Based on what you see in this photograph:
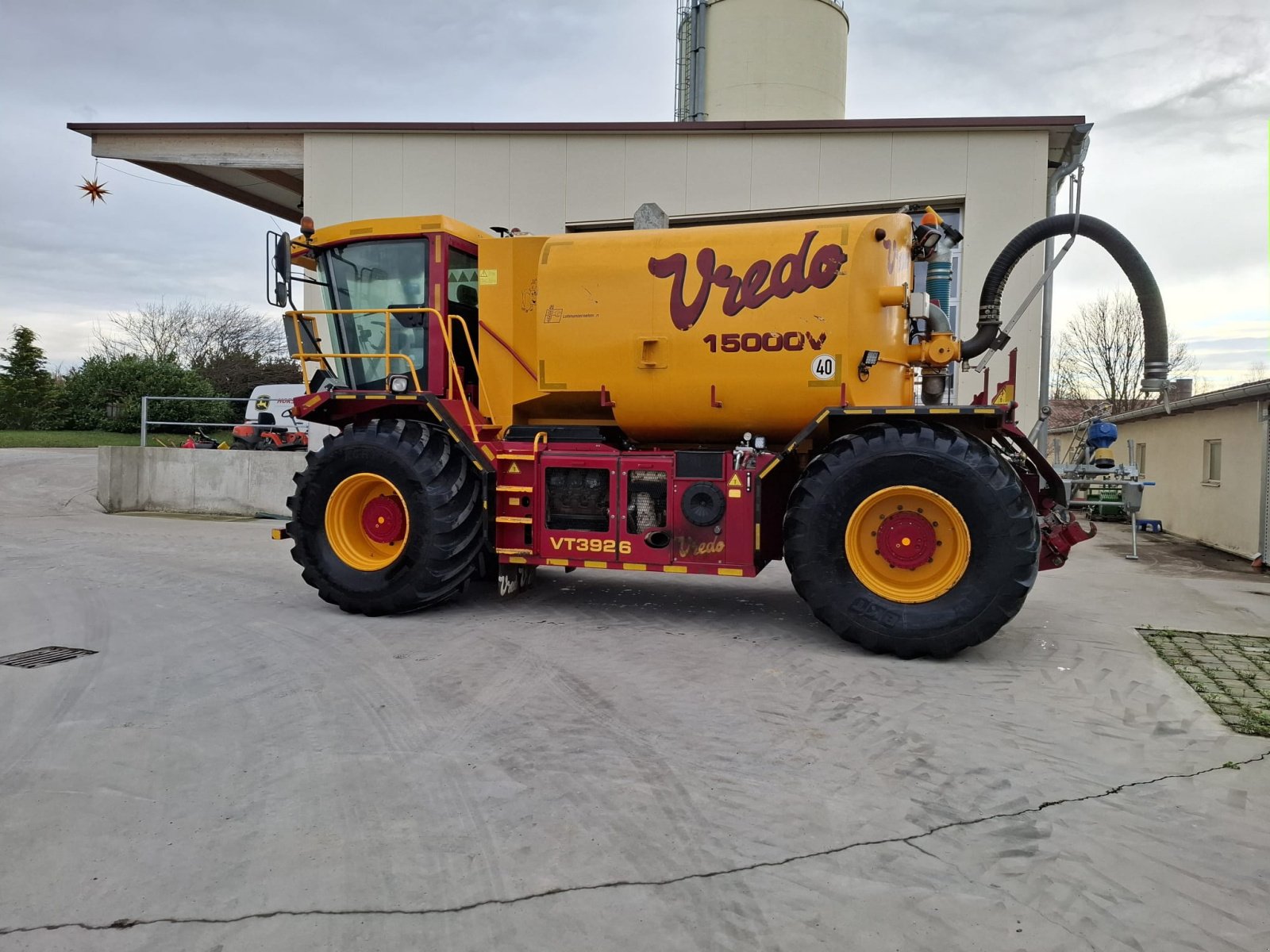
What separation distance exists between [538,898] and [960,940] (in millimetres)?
1313

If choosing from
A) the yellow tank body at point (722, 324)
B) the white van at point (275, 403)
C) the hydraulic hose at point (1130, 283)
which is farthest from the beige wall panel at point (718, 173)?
the white van at point (275, 403)

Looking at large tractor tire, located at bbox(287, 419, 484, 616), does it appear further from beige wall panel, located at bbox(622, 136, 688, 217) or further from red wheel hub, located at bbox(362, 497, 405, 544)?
beige wall panel, located at bbox(622, 136, 688, 217)

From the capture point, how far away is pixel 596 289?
21.8ft

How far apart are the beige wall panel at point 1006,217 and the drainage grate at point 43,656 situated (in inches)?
441

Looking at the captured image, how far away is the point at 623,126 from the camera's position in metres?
13.3

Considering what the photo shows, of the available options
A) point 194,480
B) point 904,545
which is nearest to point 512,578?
point 904,545

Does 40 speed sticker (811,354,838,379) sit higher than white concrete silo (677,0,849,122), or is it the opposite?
white concrete silo (677,0,849,122)

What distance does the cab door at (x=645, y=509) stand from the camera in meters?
6.53

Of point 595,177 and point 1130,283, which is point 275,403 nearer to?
point 595,177

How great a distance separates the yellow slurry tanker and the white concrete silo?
12.8 metres

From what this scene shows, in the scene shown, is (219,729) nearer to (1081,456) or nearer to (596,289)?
(596,289)

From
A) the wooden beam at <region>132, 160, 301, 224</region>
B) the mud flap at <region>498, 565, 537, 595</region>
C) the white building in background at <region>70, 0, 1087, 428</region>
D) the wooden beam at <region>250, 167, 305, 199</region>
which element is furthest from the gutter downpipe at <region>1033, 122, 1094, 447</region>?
the wooden beam at <region>132, 160, 301, 224</region>

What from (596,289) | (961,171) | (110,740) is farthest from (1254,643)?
(961,171)

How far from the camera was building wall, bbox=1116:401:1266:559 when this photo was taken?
11.5 metres
